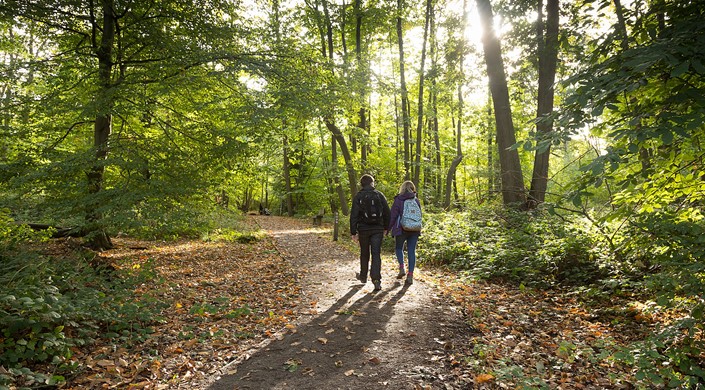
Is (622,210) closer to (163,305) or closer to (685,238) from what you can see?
(685,238)

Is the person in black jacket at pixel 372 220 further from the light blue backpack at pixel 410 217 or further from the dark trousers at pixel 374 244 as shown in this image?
the light blue backpack at pixel 410 217

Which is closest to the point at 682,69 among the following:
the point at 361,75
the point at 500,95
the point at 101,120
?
the point at 361,75

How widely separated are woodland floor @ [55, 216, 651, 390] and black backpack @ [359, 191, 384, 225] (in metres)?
1.37

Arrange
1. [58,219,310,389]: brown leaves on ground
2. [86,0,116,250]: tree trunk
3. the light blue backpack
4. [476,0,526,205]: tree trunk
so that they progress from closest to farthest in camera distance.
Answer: [58,219,310,389]: brown leaves on ground, the light blue backpack, [86,0,116,250]: tree trunk, [476,0,526,205]: tree trunk

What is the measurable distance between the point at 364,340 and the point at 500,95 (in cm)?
833

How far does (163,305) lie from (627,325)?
7046mm

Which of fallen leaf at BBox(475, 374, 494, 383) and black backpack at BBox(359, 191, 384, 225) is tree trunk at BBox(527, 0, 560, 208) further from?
fallen leaf at BBox(475, 374, 494, 383)

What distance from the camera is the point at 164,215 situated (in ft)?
23.1

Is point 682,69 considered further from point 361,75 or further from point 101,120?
point 101,120

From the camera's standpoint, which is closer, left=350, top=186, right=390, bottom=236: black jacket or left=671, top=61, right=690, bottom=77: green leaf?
left=671, top=61, right=690, bottom=77: green leaf

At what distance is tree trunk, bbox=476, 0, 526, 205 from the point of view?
1005cm

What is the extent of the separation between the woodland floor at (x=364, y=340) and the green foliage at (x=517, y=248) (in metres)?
0.61

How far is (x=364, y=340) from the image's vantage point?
4715 mm

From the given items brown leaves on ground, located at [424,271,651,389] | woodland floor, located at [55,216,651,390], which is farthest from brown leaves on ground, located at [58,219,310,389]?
brown leaves on ground, located at [424,271,651,389]
